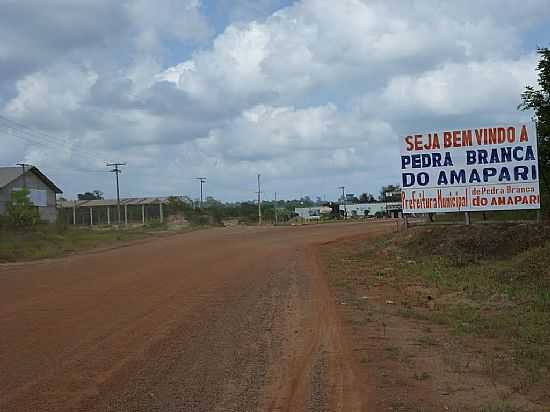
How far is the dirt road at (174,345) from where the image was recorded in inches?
281

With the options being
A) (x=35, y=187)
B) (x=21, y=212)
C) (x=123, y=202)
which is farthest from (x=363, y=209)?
(x=21, y=212)

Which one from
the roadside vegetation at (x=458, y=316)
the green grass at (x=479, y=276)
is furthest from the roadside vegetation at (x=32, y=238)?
the roadside vegetation at (x=458, y=316)

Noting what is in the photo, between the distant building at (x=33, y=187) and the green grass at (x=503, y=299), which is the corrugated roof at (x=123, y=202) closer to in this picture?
the distant building at (x=33, y=187)

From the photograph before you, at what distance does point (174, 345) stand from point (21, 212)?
43888 mm

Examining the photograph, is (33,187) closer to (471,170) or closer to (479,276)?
(471,170)

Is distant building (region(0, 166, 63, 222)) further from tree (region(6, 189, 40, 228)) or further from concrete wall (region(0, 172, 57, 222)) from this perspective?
tree (region(6, 189, 40, 228))

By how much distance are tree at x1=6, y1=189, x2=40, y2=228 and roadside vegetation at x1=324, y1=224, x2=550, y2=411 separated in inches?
1261

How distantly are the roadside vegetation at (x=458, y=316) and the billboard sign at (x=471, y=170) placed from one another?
73.7 inches

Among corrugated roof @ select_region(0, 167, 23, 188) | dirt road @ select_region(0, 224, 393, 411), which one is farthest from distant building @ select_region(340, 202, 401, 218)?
dirt road @ select_region(0, 224, 393, 411)

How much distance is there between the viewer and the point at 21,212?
50.3 metres

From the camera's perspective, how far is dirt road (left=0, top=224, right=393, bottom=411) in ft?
23.4

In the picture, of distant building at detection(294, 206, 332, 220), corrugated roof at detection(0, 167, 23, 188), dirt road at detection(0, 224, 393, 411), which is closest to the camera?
dirt road at detection(0, 224, 393, 411)

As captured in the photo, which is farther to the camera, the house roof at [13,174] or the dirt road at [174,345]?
the house roof at [13,174]

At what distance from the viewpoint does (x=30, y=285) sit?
18672 millimetres
